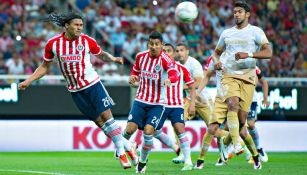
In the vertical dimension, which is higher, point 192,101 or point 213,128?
point 192,101

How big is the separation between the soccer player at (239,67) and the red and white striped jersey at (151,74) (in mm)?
808

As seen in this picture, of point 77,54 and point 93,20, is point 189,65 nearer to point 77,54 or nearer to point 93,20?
point 77,54

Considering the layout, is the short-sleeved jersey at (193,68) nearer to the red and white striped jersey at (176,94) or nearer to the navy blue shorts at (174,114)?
the red and white striped jersey at (176,94)

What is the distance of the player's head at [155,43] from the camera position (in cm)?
1284

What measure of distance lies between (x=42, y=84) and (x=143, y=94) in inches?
347

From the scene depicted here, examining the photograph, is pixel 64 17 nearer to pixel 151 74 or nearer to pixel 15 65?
pixel 151 74

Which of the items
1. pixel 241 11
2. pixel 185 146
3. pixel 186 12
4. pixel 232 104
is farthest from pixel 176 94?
pixel 186 12

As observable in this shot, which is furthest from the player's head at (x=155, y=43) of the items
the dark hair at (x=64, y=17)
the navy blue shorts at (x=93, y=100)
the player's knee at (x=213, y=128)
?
the player's knee at (x=213, y=128)

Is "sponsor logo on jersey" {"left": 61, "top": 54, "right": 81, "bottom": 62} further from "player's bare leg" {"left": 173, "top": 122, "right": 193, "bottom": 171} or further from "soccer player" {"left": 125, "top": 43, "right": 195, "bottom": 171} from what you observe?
"player's bare leg" {"left": 173, "top": 122, "right": 193, "bottom": 171}

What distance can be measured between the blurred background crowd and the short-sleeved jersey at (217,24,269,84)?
9713 mm

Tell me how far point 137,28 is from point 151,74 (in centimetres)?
1198

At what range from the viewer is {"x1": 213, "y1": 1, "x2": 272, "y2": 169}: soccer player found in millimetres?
13125

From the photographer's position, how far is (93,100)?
41.2 ft

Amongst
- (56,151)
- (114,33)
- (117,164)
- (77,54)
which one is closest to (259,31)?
(77,54)
